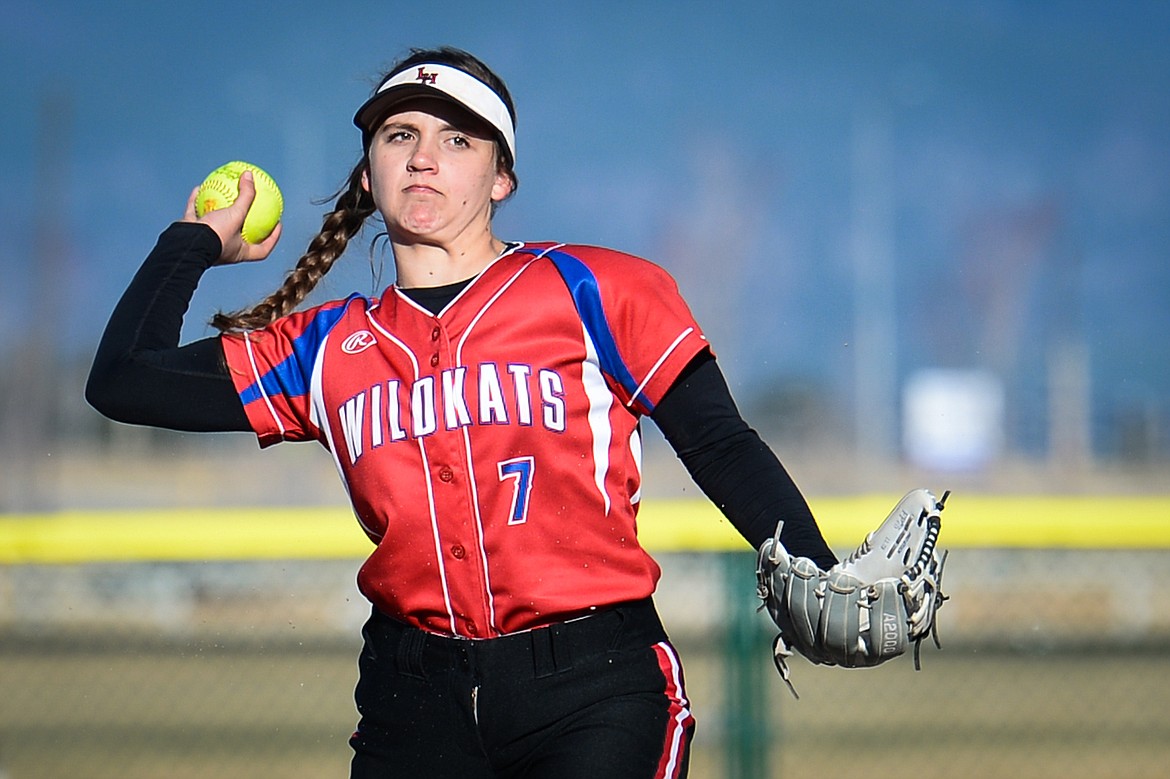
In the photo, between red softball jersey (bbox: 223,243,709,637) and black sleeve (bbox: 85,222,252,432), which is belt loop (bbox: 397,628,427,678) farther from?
black sleeve (bbox: 85,222,252,432)

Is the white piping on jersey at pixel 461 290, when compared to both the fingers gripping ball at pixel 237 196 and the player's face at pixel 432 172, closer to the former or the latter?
the player's face at pixel 432 172

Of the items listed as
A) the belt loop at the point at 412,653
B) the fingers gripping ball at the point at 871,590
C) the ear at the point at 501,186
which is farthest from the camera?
the ear at the point at 501,186

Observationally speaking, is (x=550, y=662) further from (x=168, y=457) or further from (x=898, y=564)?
(x=168, y=457)

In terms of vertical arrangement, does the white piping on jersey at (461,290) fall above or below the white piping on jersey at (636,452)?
above

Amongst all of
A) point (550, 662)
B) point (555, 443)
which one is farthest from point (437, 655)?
point (555, 443)

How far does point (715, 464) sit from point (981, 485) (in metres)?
17.6

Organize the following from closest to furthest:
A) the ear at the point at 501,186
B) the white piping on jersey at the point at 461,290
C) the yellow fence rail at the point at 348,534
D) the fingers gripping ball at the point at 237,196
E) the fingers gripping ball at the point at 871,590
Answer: the fingers gripping ball at the point at 871,590 → the white piping on jersey at the point at 461,290 → the ear at the point at 501,186 → the fingers gripping ball at the point at 237,196 → the yellow fence rail at the point at 348,534

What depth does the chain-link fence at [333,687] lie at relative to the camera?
451cm

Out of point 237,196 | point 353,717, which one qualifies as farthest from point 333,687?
point 237,196

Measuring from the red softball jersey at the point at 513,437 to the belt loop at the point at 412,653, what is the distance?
20 millimetres

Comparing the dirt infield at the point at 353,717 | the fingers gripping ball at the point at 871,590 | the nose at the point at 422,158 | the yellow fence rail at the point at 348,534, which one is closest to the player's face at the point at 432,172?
the nose at the point at 422,158

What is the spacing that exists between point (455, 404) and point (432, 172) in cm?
36

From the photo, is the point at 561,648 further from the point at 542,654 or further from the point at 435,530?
the point at 435,530

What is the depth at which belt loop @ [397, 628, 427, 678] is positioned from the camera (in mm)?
1886
